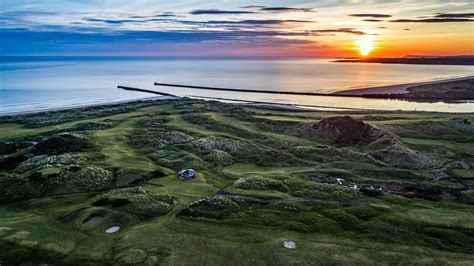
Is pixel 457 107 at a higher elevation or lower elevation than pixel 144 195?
lower

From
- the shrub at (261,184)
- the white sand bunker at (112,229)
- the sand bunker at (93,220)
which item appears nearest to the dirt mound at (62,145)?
the sand bunker at (93,220)

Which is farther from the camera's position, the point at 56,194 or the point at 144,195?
the point at 56,194

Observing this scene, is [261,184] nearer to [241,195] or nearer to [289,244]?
[241,195]

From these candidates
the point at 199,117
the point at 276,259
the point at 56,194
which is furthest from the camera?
the point at 199,117

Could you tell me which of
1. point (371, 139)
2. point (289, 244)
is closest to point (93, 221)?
point (289, 244)

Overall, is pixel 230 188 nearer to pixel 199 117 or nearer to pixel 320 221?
pixel 320 221

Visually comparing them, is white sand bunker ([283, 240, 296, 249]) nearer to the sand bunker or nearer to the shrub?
the shrub

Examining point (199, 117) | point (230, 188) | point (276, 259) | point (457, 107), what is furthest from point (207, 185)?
point (457, 107)

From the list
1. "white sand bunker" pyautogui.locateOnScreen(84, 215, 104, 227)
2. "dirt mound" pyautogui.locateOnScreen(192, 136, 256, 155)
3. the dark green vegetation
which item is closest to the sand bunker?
"white sand bunker" pyautogui.locateOnScreen(84, 215, 104, 227)
